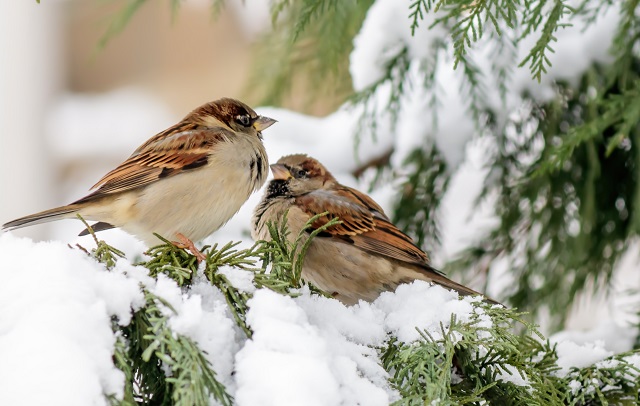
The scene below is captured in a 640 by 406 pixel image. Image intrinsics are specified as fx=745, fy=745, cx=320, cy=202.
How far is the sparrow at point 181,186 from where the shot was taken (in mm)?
1578

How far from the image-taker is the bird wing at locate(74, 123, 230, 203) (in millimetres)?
1639

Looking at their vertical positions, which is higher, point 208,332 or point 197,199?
point 197,199

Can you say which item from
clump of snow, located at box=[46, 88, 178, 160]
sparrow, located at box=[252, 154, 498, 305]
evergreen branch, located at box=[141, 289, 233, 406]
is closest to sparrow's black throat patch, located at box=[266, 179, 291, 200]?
sparrow, located at box=[252, 154, 498, 305]

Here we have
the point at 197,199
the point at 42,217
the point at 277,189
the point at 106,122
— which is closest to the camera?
the point at 42,217

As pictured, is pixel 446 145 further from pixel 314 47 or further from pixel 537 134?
pixel 314 47

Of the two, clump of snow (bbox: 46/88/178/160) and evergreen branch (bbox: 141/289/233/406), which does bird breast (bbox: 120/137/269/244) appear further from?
clump of snow (bbox: 46/88/178/160)

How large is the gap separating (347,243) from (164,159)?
456 mm

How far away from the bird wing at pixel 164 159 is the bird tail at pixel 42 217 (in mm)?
110

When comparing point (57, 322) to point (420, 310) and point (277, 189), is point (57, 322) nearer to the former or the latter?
point (420, 310)

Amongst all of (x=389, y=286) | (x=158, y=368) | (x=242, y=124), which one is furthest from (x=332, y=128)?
(x=158, y=368)

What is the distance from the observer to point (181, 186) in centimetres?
161

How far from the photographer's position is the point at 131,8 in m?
1.76

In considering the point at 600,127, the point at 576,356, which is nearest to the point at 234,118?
the point at 600,127

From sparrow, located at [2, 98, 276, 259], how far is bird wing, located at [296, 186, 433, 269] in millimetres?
158
